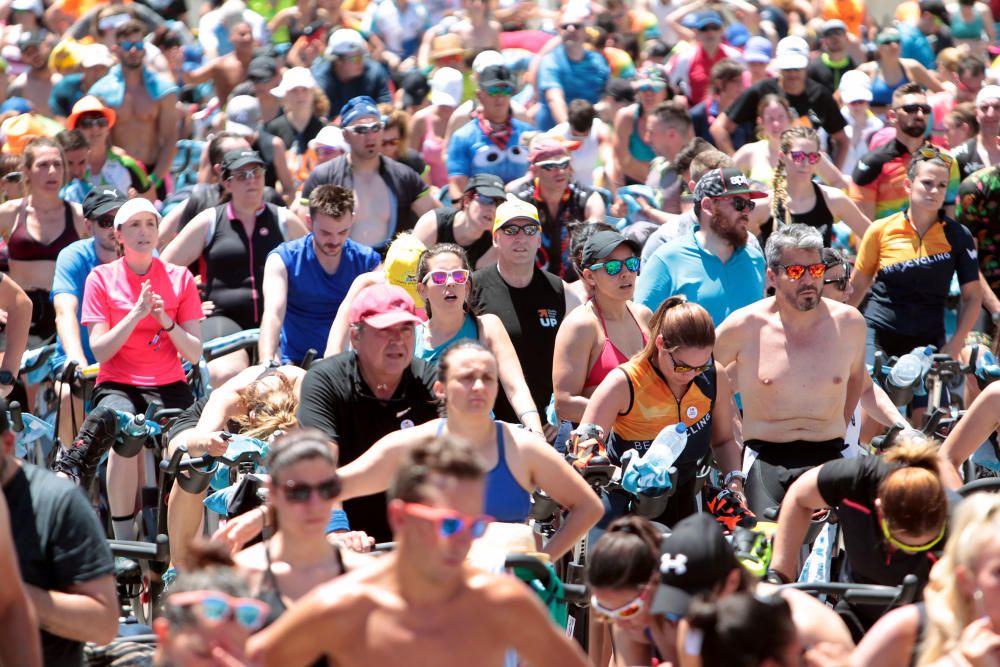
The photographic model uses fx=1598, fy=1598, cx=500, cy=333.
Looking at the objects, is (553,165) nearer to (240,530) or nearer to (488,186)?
(488,186)

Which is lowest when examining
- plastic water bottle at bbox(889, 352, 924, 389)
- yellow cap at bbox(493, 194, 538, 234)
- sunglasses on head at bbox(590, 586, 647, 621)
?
plastic water bottle at bbox(889, 352, 924, 389)

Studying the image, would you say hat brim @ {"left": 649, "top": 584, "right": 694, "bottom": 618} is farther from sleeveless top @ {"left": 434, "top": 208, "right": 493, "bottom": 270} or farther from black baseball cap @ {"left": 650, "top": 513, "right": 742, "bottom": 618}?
sleeveless top @ {"left": 434, "top": 208, "right": 493, "bottom": 270}

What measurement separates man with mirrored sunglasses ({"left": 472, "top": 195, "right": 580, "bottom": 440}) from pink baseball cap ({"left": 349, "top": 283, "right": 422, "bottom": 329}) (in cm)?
165

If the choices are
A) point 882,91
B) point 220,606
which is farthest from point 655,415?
point 882,91

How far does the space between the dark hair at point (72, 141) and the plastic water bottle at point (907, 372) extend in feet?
17.5

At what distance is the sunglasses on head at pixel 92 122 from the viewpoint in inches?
426

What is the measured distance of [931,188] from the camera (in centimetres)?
897

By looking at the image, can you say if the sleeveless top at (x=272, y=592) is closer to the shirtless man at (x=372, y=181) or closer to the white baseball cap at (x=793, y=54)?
the shirtless man at (x=372, y=181)

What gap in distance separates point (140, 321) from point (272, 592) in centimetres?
385

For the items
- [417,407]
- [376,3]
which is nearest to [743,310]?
[417,407]

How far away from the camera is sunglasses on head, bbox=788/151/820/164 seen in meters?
9.48

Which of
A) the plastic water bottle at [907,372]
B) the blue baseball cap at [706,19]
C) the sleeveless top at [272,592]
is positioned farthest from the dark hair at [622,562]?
the blue baseball cap at [706,19]

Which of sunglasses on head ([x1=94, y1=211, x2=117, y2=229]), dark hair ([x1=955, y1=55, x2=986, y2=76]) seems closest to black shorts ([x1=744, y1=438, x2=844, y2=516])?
sunglasses on head ([x1=94, y1=211, x2=117, y2=229])

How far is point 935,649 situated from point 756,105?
806 centimetres
